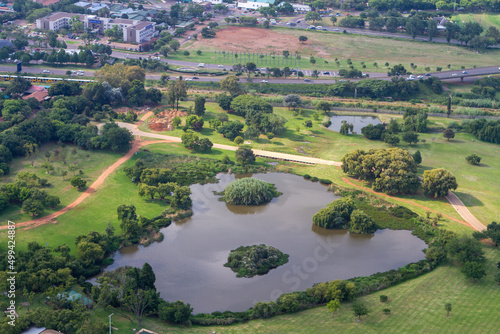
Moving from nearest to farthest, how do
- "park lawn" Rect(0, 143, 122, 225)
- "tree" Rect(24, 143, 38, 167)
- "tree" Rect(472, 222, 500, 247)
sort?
"tree" Rect(472, 222, 500, 247), "park lawn" Rect(0, 143, 122, 225), "tree" Rect(24, 143, 38, 167)

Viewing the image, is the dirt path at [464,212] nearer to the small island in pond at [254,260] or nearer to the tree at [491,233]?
the tree at [491,233]

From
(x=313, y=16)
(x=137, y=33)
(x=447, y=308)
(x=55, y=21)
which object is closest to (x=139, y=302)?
(x=447, y=308)

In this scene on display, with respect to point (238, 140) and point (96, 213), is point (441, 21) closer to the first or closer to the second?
point (238, 140)

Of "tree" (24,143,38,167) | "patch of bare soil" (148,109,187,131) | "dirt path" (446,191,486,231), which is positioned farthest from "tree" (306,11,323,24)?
"tree" (24,143,38,167)

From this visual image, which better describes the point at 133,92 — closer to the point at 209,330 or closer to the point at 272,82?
the point at 272,82

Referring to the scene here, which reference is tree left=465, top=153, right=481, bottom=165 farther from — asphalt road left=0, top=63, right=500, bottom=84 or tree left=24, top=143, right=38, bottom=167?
tree left=24, top=143, right=38, bottom=167

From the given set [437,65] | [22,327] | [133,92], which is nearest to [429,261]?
[22,327]
